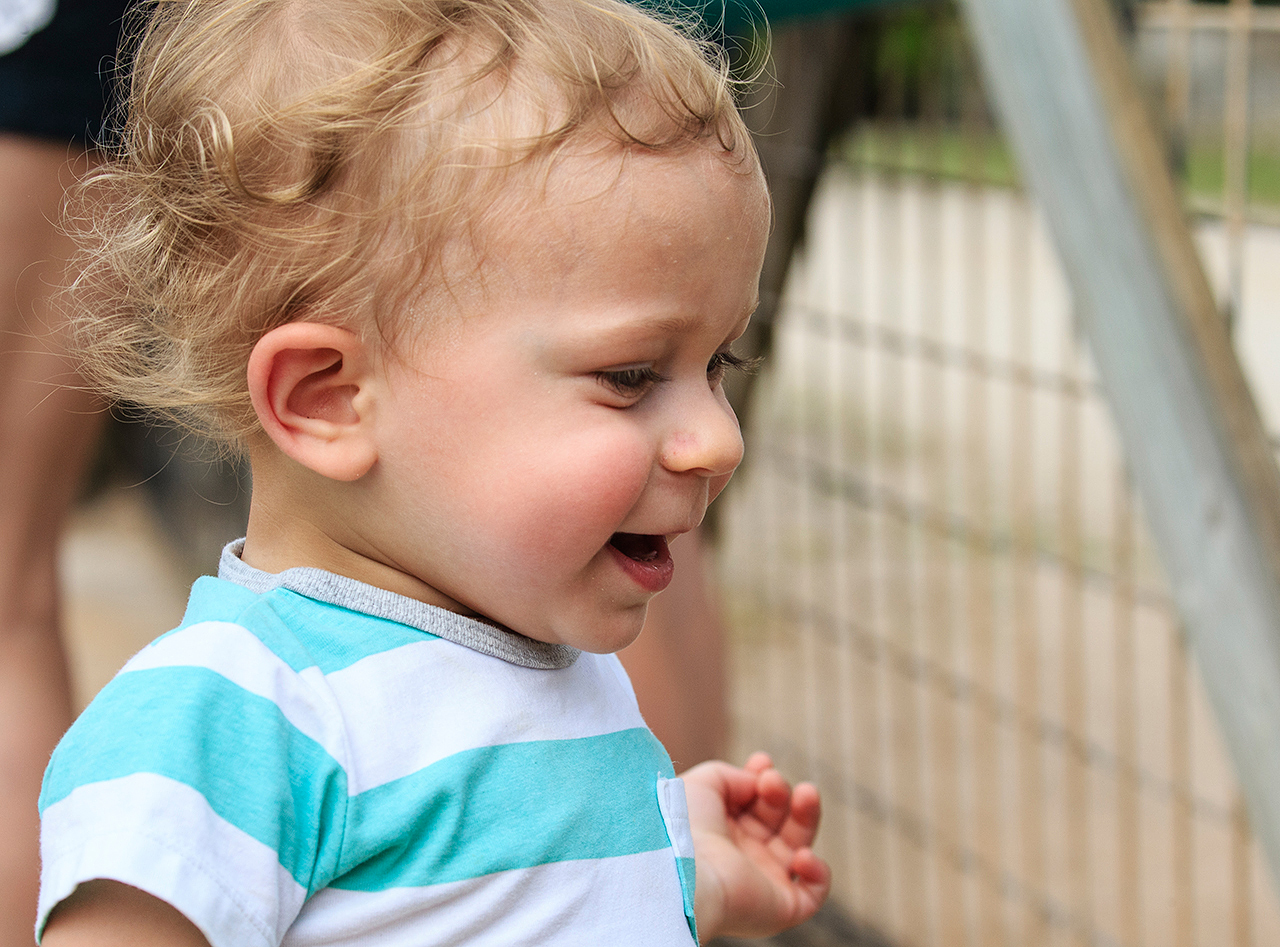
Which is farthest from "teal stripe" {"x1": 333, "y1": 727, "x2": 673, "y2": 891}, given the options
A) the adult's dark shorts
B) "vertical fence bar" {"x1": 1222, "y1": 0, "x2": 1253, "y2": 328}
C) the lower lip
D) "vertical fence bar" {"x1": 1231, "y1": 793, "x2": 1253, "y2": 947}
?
"vertical fence bar" {"x1": 1231, "y1": 793, "x2": 1253, "y2": 947}

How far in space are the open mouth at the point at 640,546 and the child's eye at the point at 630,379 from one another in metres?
0.10

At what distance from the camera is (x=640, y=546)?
3.25 feet

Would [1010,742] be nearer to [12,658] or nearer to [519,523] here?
[12,658]

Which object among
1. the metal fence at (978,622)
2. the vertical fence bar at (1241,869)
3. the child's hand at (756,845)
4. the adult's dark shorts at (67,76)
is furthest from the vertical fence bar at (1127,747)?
the adult's dark shorts at (67,76)

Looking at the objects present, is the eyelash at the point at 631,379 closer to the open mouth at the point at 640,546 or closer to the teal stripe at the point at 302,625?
the open mouth at the point at 640,546

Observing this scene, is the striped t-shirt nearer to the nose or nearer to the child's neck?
the child's neck

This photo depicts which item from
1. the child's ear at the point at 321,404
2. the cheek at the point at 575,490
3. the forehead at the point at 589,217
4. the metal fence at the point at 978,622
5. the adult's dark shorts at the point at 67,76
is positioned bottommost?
the metal fence at the point at 978,622

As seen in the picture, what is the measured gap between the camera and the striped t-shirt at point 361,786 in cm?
79

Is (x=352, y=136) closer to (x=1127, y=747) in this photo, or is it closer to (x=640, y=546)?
(x=640, y=546)

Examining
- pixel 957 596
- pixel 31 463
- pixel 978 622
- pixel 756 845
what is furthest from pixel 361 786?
pixel 978 622

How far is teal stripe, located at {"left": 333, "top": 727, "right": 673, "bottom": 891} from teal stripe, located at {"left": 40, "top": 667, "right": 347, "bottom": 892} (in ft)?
0.08

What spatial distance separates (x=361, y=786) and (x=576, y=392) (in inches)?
10.6

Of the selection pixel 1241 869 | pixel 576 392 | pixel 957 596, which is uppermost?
pixel 576 392

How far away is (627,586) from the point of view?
0.96m
